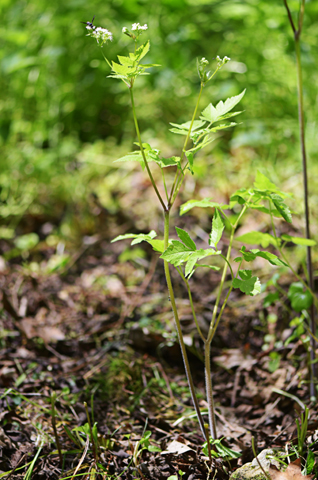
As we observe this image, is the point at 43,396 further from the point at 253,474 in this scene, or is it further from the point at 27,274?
the point at 27,274

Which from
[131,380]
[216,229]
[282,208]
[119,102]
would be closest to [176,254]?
[216,229]

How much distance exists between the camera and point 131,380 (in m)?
1.45

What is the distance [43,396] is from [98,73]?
8.28ft

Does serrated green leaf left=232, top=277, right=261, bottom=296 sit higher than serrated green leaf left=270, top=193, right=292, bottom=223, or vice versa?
serrated green leaf left=270, top=193, right=292, bottom=223

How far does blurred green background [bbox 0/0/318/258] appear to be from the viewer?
2.54 metres

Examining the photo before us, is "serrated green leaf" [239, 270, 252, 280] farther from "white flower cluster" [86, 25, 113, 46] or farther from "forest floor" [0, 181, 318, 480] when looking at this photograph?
"white flower cluster" [86, 25, 113, 46]

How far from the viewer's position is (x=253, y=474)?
0.99 metres

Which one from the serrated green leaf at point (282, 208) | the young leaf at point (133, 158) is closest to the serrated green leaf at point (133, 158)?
the young leaf at point (133, 158)

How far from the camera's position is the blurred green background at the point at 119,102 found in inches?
99.9

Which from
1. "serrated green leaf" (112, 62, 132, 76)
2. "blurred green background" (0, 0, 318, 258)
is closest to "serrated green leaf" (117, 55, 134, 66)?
"serrated green leaf" (112, 62, 132, 76)

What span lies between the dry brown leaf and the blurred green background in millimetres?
1556

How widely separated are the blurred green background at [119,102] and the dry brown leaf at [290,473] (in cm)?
156

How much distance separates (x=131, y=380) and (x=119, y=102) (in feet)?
7.12

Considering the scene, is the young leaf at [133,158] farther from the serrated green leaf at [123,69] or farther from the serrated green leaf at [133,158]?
the serrated green leaf at [123,69]
